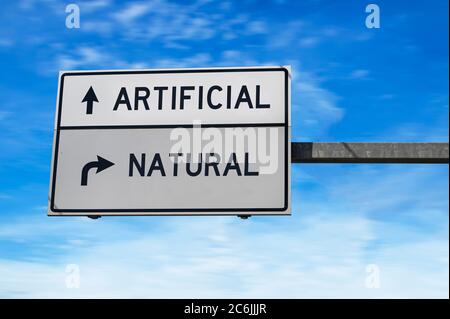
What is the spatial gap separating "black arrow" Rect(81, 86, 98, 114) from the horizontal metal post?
7.67 ft

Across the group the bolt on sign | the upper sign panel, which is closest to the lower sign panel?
the bolt on sign

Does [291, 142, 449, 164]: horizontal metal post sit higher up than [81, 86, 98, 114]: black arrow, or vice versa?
[81, 86, 98, 114]: black arrow

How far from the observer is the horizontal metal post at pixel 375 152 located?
5785 mm

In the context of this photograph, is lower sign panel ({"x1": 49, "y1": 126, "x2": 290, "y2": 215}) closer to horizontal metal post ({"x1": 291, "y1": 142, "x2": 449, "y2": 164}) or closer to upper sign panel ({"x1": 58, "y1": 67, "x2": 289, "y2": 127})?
upper sign panel ({"x1": 58, "y1": 67, "x2": 289, "y2": 127})

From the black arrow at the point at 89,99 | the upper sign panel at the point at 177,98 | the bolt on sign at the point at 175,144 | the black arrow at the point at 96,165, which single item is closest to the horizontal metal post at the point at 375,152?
the bolt on sign at the point at 175,144

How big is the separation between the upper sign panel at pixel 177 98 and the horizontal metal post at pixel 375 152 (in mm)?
458

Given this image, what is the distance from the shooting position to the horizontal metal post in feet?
19.0

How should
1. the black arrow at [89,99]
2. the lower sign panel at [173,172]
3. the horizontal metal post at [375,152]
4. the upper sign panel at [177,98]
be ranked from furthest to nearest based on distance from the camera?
1. the black arrow at [89,99]
2. the upper sign panel at [177,98]
3. the lower sign panel at [173,172]
4. the horizontal metal post at [375,152]

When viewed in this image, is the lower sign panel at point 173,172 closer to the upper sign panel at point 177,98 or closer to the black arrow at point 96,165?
the black arrow at point 96,165

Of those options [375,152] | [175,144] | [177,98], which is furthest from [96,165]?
[375,152]
